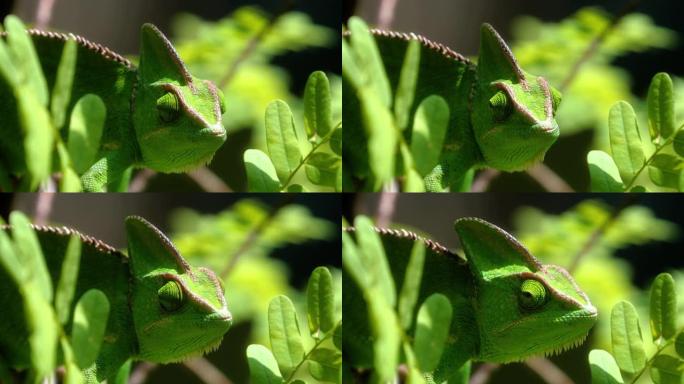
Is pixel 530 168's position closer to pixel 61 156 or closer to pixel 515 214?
pixel 515 214

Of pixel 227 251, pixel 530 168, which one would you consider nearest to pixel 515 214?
pixel 530 168

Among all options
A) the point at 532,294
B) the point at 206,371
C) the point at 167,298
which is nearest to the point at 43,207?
the point at 167,298

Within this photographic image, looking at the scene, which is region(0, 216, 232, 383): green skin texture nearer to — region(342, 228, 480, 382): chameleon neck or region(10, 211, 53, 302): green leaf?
region(10, 211, 53, 302): green leaf

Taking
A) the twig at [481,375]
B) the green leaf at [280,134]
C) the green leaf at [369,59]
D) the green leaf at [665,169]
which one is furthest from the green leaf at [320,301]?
the green leaf at [665,169]

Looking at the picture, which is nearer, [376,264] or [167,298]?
[167,298]

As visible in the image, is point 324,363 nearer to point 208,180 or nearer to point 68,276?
point 208,180
